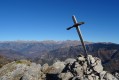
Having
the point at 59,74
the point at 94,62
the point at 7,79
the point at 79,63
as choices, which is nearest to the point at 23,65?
the point at 7,79

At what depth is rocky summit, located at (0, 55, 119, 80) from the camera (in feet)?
104

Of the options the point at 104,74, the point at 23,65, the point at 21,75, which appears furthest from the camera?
the point at 23,65

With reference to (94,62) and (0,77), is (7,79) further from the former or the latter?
(94,62)

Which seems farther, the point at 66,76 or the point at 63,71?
the point at 63,71

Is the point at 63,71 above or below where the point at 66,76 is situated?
above

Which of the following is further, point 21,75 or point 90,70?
point 21,75

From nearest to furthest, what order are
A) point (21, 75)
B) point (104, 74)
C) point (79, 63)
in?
point (104, 74), point (79, 63), point (21, 75)

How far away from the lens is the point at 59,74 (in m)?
34.5

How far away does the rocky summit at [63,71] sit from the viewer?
1248 inches

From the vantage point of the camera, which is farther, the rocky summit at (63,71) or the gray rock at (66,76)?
the gray rock at (66,76)

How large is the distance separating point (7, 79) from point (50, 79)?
23.3 ft

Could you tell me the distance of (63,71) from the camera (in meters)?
36.0

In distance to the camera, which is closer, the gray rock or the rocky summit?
the rocky summit

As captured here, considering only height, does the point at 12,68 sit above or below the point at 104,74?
above
